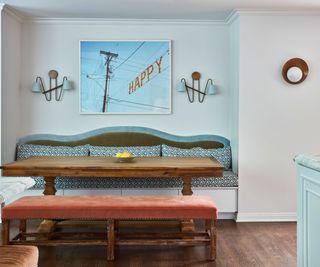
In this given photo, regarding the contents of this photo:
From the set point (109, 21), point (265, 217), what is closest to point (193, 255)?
point (265, 217)

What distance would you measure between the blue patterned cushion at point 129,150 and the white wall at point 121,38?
0.33 meters

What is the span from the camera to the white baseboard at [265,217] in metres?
4.71

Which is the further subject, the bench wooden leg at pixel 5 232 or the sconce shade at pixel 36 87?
the sconce shade at pixel 36 87

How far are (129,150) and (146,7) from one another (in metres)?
1.59

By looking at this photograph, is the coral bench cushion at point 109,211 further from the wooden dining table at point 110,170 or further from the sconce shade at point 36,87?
the sconce shade at point 36,87

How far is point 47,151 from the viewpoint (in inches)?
195

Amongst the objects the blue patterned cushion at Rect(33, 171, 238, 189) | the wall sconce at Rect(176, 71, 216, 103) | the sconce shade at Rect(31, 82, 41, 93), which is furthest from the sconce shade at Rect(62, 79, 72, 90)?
the wall sconce at Rect(176, 71, 216, 103)

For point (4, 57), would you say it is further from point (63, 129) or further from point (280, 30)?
point (280, 30)

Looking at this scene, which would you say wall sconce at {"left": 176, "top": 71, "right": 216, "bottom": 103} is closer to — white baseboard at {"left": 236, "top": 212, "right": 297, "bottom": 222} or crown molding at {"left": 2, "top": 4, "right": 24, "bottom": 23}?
white baseboard at {"left": 236, "top": 212, "right": 297, "bottom": 222}

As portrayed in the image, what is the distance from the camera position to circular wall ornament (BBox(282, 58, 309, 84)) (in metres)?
4.65

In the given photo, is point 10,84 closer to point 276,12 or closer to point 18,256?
point 276,12

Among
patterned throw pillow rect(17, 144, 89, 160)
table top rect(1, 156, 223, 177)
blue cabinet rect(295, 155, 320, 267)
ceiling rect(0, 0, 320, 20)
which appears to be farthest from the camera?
patterned throw pillow rect(17, 144, 89, 160)

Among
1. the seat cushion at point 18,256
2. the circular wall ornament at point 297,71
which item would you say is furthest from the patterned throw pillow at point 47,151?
the seat cushion at point 18,256

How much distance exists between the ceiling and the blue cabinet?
244cm
